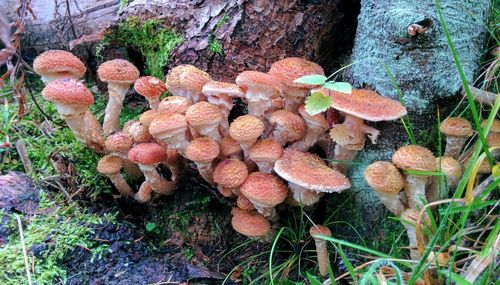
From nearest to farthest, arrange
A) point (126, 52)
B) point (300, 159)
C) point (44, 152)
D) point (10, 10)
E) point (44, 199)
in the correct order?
1. point (300, 159)
2. point (44, 199)
3. point (44, 152)
4. point (126, 52)
5. point (10, 10)

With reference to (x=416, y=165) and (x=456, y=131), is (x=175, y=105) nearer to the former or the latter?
(x=416, y=165)

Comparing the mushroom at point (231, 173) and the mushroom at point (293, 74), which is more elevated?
the mushroom at point (293, 74)

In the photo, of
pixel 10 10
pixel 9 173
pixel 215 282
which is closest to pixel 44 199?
pixel 9 173

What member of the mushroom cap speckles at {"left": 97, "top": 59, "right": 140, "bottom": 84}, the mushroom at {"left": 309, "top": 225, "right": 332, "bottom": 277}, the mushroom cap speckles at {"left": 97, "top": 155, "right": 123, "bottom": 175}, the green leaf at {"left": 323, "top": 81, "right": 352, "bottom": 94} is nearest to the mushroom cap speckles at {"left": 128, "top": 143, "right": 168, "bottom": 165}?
the mushroom cap speckles at {"left": 97, "top": 155, "right": 123, "bottom": 175}

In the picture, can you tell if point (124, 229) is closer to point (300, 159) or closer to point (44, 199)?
point (44, 199)

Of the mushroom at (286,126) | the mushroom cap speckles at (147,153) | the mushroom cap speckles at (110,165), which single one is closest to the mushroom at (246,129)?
the mushroom at (286,126)

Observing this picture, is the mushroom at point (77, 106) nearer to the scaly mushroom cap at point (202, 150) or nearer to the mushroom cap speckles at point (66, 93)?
the mushroom cap speckles at point (66, 93)
